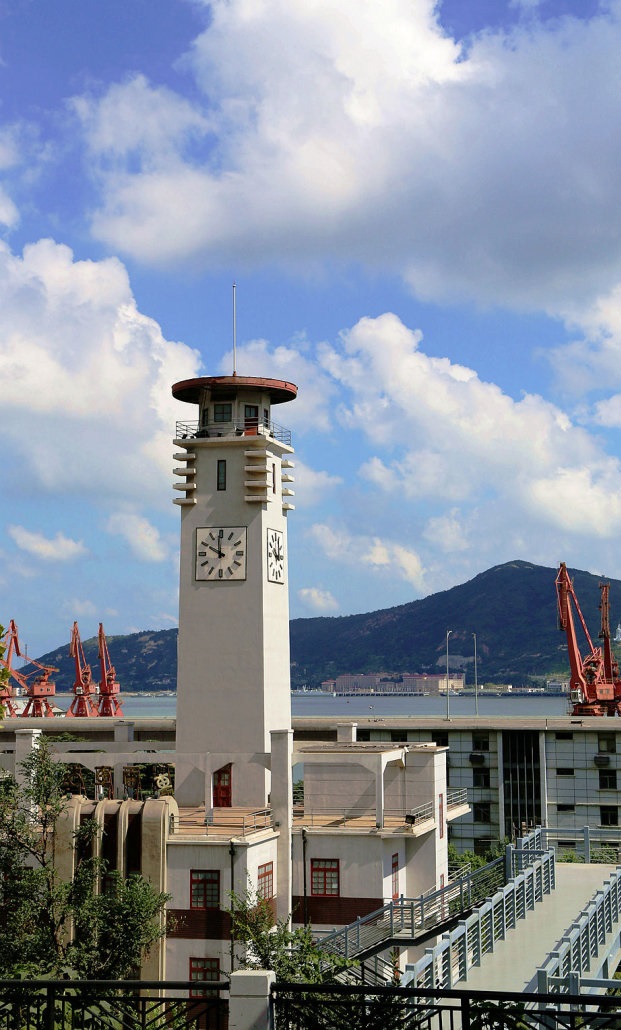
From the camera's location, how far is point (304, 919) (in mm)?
42562

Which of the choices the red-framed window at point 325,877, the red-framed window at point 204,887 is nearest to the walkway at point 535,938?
the red-framed window at point 325,877

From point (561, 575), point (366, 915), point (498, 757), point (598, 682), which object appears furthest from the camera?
point (561, 575)

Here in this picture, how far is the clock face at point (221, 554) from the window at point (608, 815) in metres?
31.6

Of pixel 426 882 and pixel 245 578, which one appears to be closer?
pixel 426 882

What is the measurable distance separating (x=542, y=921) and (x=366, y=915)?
13014mm

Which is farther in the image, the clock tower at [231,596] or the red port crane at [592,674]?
the red port crane at [592,674]

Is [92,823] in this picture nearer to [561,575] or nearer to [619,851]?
[619,851]

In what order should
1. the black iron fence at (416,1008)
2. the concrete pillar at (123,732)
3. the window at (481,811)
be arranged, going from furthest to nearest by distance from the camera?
the window at (481,811) < the concrete pillar at (123,732) < the black iron fence at (416,1008)

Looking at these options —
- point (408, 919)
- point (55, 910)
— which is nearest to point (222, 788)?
point (408, 919)

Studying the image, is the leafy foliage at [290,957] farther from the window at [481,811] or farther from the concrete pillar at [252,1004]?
the window at [481,811]

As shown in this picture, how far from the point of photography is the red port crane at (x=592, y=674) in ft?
438

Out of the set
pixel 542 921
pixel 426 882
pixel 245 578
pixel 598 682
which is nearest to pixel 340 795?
pixel 426 882

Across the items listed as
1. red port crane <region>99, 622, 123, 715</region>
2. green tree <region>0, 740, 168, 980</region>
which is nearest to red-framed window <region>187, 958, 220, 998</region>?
green tree <region>0, 740, 168, 980</region>

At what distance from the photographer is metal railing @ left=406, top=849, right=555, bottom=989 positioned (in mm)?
22125
